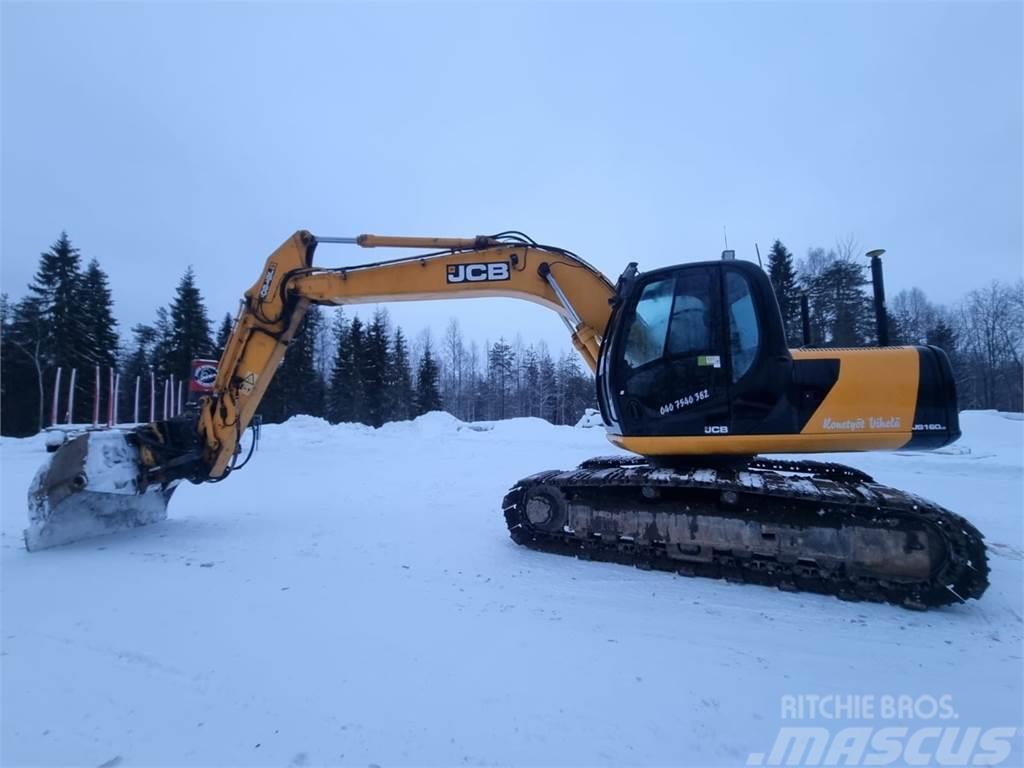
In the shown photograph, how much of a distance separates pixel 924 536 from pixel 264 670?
179 inches

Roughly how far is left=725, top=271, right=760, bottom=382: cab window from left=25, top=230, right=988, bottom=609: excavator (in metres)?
0.01

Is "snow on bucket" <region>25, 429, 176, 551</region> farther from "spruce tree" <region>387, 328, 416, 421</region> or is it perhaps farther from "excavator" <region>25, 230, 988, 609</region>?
"spruce tree" <region>387, 328, 416, 421</region>

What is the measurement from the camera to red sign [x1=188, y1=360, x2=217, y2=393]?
21.8ft

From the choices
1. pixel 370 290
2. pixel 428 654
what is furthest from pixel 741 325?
pixel 370 290

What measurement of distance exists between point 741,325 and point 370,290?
13.8 ft

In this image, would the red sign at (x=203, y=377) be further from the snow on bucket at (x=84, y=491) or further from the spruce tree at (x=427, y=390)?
the spruce tree at (x=427, y=390)

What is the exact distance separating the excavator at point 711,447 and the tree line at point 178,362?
1433cm

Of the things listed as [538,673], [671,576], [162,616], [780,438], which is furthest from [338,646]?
[780,438]

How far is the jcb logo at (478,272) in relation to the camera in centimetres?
566

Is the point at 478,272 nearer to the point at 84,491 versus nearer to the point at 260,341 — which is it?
the point at 260,341

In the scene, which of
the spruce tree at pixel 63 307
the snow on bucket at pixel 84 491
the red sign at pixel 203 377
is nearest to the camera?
the snow on bucket at pixel 84 491

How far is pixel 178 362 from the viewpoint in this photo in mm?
33125

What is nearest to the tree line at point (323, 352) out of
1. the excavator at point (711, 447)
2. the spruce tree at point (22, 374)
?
the spruce tree at point (22, 374)

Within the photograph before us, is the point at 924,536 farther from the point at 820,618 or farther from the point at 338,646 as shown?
the point at 338,646
